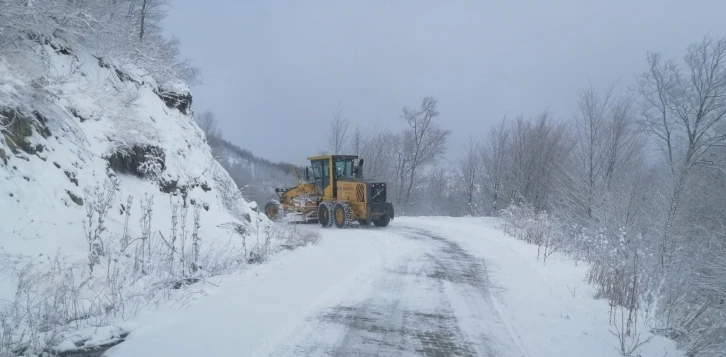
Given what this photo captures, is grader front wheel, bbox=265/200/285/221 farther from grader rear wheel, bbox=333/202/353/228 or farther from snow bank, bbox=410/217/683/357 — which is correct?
snow bank, bbox=410/217/683/357

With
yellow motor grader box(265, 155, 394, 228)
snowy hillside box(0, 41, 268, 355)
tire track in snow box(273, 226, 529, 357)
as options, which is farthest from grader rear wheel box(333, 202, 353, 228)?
tire track in snow box(273, 226, 529, 357)

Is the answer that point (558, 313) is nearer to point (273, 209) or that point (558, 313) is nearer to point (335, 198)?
point (335, 198)

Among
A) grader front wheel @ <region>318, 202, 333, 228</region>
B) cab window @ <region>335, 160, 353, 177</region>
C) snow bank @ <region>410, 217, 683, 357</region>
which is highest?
cab window @ <region>335, 160, 353, 177</region>

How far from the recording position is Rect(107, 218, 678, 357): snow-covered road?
15.2 feet

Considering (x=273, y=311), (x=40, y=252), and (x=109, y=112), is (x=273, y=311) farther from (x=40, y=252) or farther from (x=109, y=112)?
(x=109, y=112)

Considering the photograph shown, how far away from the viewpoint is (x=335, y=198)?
852 inches

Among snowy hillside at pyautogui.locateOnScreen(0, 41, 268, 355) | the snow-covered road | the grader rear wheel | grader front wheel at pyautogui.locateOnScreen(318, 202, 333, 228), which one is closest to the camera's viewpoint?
the snow-covered road

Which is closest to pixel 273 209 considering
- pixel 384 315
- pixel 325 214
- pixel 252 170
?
pixel 325 214

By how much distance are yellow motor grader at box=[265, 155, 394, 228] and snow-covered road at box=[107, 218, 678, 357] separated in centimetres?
999

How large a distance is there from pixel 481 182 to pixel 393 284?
34307 mm

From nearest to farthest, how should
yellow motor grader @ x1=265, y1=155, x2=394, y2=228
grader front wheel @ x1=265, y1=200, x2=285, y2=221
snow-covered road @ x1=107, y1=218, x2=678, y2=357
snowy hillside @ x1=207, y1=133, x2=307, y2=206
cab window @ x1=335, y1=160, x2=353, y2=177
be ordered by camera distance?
snow-covered road @ x1=107, y1=218, x2=678, y2=357 → yellow motor grader @ x1=265, y1=155, x2=394, y2=228 → cab window @ x1=335, y1=160, x2=353, y2=177 → grader front wheel @ x1=265, y1=200, x2=285, y2=221 → snowy hillside @ x1=207, y1=133, x2=307, y2=206

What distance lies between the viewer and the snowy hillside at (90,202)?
5.23 metres

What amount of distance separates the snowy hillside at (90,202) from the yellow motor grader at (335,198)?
8.00 metres

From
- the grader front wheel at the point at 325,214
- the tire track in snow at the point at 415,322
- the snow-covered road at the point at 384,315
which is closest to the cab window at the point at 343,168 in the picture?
the grader front wheel at the point at 325,214
